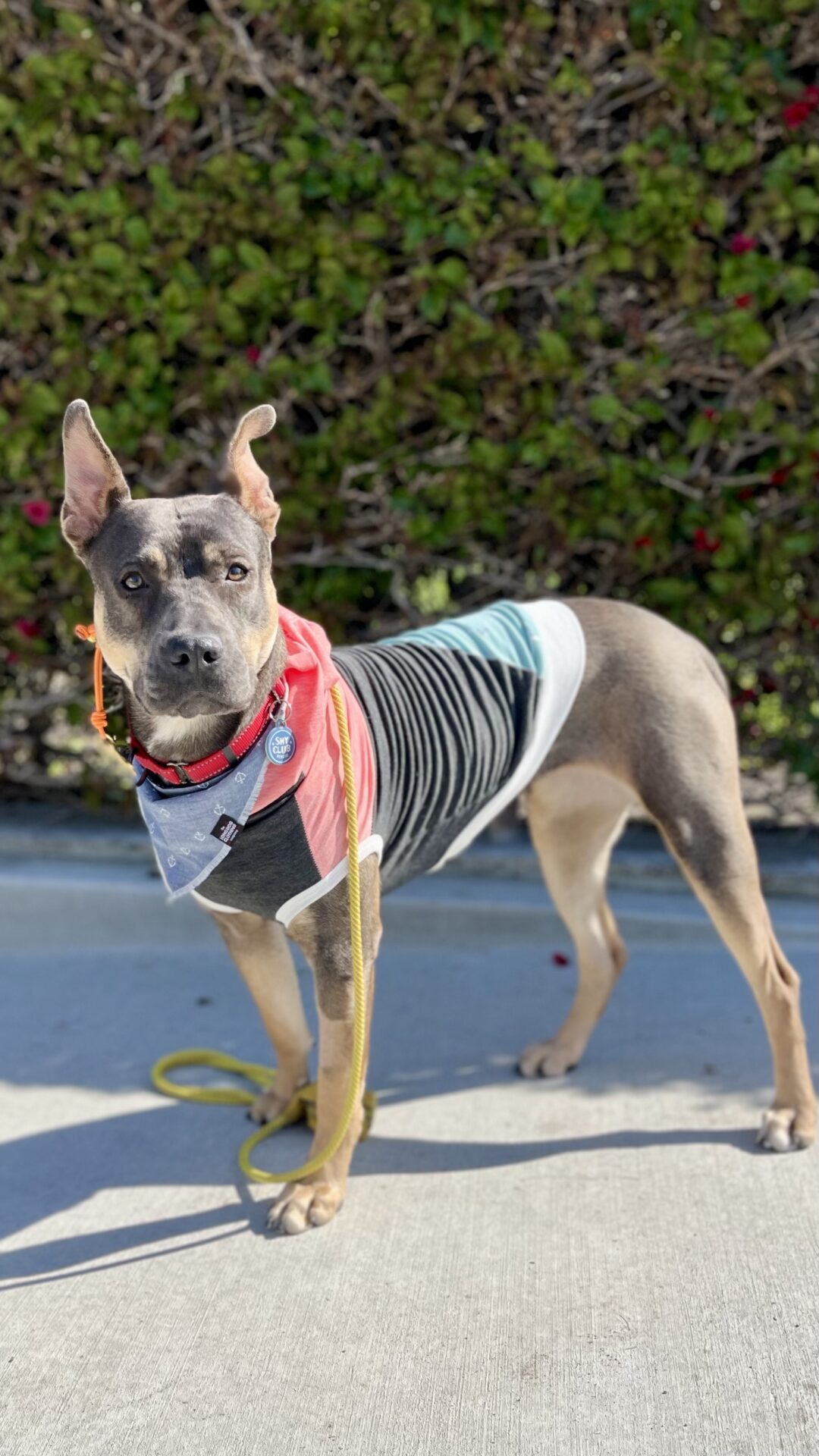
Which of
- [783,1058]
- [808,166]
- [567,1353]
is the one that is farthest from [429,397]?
[567,1353]

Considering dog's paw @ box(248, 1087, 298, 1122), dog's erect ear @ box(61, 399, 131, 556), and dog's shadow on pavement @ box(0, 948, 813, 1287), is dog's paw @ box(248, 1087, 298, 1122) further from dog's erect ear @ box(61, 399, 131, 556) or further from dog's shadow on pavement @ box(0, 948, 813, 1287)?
dog's erect ear @ box(61, 399, 131, 556)

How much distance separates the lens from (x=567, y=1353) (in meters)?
2.70

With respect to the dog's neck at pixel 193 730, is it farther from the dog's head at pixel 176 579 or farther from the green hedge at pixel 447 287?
the green hedge at pixel 447 287

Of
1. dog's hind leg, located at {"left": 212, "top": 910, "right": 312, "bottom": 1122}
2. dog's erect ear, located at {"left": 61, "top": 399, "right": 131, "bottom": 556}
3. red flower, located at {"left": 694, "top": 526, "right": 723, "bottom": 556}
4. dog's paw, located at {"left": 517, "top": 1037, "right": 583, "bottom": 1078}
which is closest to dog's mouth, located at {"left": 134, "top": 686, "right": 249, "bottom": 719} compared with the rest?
dog's erect ear, located at {"left": 61, "top": 399, "right": 131, "bottom": 556}

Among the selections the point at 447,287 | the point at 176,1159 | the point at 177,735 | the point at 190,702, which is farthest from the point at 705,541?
the point at 176,1159

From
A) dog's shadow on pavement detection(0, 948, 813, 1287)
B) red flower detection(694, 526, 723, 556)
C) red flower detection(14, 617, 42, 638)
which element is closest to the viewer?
dog's shadow on pavement detection(0, 948, 813, 1287)

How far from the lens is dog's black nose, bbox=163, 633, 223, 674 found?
8.82ft

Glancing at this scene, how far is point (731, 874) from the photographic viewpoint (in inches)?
135

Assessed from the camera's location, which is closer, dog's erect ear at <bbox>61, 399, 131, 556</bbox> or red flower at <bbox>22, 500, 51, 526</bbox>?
dog's erect ear at <bbox>61, 399, 131, 556</bbox>

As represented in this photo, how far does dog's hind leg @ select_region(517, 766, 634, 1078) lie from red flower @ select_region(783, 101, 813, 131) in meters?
2.46

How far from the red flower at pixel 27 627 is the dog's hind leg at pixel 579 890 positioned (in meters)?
2.34

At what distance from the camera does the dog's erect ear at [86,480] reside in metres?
2.88

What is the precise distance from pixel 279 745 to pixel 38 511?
2569 mm

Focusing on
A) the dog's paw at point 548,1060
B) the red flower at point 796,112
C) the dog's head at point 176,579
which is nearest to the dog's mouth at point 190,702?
the dog's head at point 176,579
